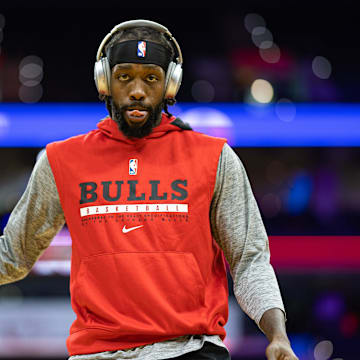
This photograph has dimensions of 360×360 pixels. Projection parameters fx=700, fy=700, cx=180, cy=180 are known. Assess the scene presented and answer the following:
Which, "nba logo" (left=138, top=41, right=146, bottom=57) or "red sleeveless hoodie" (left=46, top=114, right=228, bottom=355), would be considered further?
"nba logo" (left=138, top=41, right=146, bottom=57)

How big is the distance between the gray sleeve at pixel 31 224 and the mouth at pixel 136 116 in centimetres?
23

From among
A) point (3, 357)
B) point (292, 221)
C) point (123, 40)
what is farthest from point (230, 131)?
point (123, 40)

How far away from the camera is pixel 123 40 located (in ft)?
5.63

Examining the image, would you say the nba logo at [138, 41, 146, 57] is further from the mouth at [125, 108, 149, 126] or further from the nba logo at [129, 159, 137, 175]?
the nba logo at [129, 159, 137, 175]

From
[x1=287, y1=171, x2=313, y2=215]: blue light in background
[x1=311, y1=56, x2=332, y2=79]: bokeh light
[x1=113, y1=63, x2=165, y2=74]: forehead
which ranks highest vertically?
[x1=311, y1=56, x2=332, y2=79]: bokeh light

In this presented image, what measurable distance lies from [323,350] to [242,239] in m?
2.92

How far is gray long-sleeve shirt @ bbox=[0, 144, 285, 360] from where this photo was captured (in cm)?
151

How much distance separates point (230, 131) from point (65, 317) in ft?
5.52

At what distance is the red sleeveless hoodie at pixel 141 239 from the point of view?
1.51m

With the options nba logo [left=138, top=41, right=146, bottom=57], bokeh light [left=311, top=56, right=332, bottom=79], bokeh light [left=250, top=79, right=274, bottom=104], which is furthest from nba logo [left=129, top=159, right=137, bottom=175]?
bokeh light [left=311, top=56, right=332, bottom=79]

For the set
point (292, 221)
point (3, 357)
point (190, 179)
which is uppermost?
point (190, 179)

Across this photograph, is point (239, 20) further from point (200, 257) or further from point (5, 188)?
point (200, 257)

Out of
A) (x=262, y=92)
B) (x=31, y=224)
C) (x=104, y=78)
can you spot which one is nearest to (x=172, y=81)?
(x=104, y=78)

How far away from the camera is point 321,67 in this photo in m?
5.00
